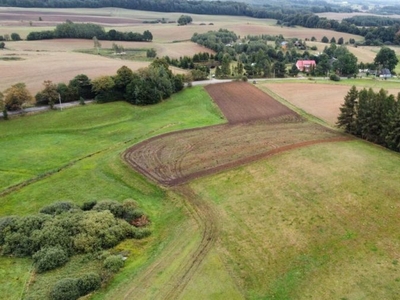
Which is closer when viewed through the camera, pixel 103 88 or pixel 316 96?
pixel 103 88

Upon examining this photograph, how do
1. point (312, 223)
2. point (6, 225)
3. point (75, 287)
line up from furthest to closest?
point (312, 223) < point (6, 225) < point (75, 287)

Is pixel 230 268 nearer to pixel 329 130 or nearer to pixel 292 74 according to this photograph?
pixel 329 130

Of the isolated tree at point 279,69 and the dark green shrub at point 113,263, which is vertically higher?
the isolated tree at point 279,69

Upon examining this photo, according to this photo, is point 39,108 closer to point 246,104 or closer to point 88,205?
point 88,205

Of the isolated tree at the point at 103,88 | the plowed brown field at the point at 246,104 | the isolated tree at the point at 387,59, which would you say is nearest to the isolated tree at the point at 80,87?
the isolated tree at the point at 103,88

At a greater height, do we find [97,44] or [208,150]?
[97,44]

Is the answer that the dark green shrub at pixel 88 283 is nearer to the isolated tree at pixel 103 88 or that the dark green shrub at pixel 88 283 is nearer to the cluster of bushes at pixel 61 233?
the cluster of bushes at pixel 61 233

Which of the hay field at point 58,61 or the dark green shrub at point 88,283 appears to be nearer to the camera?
the dark green shrub at point 88,283

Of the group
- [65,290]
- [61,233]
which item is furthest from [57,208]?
[65,290]
